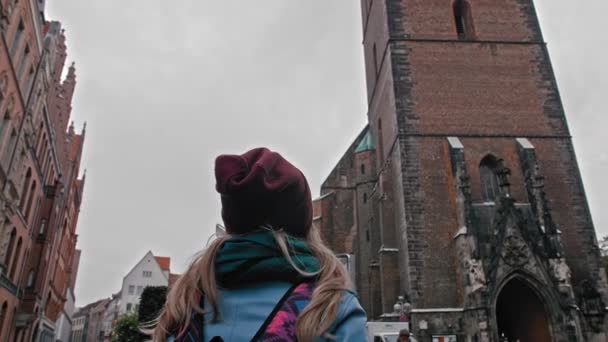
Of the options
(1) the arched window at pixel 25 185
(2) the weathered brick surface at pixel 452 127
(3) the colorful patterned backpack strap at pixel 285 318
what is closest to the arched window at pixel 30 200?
(1) the arched window at pixel 25 185

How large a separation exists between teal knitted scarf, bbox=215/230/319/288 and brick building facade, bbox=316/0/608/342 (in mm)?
14952

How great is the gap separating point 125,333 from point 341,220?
13.2 m

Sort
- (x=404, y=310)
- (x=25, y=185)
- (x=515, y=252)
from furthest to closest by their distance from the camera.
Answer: (x=25, y=185) < (x=404, y=310) < (x=515, y=252)

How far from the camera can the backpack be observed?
4.50 feet

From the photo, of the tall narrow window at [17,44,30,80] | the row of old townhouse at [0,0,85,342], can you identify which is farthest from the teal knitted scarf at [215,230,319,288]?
the tall narrow window at [17,44,30,80]

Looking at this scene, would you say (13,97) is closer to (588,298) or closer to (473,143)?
(473,143)

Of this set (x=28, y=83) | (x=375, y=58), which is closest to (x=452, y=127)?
(x=375, y=58)

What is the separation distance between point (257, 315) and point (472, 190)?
18317 millimetres

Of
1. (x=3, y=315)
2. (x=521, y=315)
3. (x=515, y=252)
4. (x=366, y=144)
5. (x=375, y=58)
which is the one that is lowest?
(x=521, y=315)

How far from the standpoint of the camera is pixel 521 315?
56.1 ft

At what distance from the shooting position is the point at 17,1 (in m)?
14.6

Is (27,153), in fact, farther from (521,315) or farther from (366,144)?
(521,315)

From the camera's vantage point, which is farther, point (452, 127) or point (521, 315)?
point (452, 127)

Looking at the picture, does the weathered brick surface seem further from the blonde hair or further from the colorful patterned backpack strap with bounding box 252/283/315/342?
the colorful patterned backpack strap with bounding box 252/283/315/342
